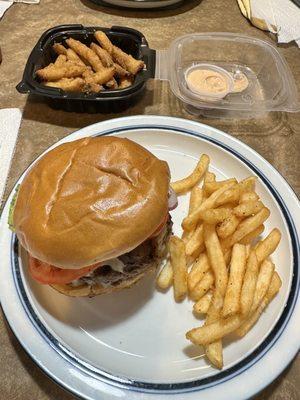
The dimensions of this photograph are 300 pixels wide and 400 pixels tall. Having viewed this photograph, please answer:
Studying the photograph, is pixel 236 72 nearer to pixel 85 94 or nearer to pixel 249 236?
pixel 85 94

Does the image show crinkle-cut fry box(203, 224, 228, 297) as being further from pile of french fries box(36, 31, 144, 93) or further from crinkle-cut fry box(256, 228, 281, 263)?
pile of french fries box(36, 31, 144, 93)

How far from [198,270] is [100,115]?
122cm

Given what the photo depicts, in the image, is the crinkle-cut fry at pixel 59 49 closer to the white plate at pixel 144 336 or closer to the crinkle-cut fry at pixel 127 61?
the crinkle-cut fry at pixel 127 61

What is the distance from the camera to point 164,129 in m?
1.91

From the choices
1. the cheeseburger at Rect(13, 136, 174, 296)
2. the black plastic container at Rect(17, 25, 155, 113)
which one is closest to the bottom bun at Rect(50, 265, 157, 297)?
the cheeseburger at Rect(13, 136, 174, 296)

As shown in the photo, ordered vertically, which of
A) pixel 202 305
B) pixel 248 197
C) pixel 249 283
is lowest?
pixel 202 305

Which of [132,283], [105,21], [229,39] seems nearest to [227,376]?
[132,283]

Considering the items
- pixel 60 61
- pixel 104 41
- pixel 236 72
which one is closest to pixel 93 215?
pixel 60 61

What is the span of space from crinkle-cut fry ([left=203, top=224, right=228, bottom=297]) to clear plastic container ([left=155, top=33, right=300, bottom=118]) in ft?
3.08

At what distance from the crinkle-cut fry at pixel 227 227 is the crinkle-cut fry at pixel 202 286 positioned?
0.52 ft

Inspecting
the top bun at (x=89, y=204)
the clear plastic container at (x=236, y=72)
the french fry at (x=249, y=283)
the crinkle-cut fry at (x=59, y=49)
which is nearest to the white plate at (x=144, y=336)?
the french fry at (x=249, y=283)

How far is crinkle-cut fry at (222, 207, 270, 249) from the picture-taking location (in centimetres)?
139

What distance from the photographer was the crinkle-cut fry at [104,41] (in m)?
2.24

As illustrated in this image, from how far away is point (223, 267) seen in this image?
4.41ft
